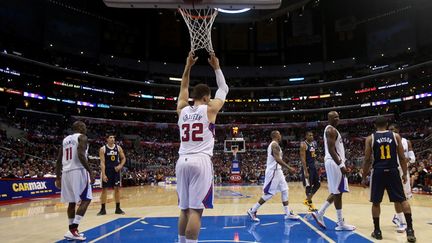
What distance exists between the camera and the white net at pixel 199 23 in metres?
8.02

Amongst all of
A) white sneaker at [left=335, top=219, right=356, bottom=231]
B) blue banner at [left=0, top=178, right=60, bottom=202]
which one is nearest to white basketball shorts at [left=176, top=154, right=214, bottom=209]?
white sneaker at [left=335, top=219, right=356, bottom=231]

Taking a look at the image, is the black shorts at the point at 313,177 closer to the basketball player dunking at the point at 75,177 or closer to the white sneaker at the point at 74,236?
the basketball player dunking at the point at 75,177

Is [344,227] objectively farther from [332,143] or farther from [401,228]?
[332,143]

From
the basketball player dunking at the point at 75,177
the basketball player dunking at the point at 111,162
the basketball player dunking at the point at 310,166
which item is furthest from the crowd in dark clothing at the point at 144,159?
the basketball player dunking at the point at 75,177

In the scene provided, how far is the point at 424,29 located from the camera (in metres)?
48.6

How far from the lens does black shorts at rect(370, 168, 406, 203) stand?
6.29m

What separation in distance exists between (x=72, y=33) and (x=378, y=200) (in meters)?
49.5

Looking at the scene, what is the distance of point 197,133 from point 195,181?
562 millimetres

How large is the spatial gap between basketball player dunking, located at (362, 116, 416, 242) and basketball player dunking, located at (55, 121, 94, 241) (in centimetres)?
534

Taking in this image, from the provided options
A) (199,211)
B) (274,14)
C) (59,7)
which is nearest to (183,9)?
(199,211)

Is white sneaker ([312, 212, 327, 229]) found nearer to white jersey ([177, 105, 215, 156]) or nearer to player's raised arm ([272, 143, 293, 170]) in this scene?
player's raised arm ([272, 143, 293, 170])

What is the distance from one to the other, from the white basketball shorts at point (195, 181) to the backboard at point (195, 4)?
16.1 feet

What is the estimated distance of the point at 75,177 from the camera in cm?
686

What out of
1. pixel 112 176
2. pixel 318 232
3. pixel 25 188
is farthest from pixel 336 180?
pixel 25 188
